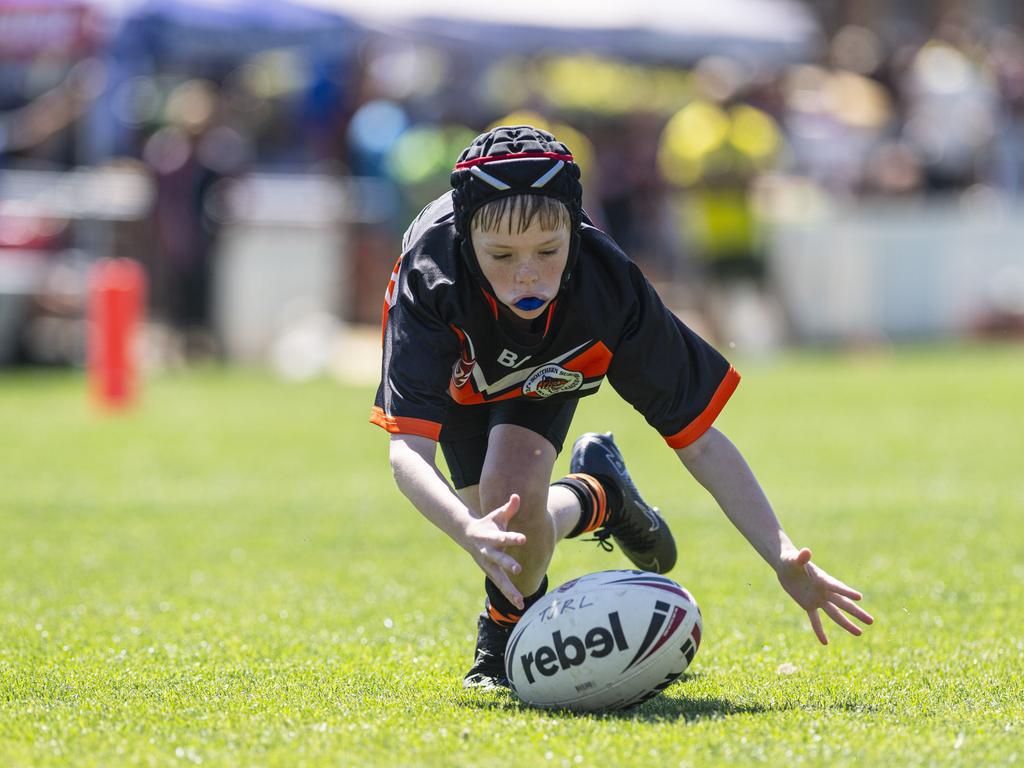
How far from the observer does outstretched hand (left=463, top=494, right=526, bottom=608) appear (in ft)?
12.7

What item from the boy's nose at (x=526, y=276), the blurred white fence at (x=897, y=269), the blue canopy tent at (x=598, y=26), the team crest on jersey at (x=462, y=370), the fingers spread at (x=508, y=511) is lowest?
the blurred white fence at (x=897, y=269)

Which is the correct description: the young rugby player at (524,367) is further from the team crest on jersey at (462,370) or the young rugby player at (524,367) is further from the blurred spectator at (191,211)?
the blurred spectator at (191,211)

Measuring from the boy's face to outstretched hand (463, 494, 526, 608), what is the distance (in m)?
0.60

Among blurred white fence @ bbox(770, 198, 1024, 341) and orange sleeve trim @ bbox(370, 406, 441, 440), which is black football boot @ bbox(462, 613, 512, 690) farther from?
blurred white fence @ bbox(770, 198, 1024, 341)

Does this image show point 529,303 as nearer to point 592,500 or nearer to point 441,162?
point 592,500

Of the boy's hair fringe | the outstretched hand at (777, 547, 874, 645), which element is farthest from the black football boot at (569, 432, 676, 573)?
the boy's hair fringe

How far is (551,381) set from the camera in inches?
184

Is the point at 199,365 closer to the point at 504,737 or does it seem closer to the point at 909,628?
the point at 909,628

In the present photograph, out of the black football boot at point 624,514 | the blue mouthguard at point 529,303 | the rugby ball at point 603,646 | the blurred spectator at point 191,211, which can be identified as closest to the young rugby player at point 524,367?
the blue mouthguard at point 529,303

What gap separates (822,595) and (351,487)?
17.5ft

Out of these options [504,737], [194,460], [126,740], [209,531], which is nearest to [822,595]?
[504,737]

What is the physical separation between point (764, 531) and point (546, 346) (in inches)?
30.9

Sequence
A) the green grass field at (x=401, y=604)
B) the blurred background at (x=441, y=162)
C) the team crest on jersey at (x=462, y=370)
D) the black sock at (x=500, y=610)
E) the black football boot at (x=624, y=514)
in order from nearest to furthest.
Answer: the green grass field at (x=401, y=604)
the team crest on jersey at (x=462, y=370)
the black sock at (x=500, y=610)
the black football boot at (x=624, y=514)
the blurred background at (x=441, y=162)

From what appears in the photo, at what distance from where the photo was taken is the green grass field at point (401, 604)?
3.98 meters
